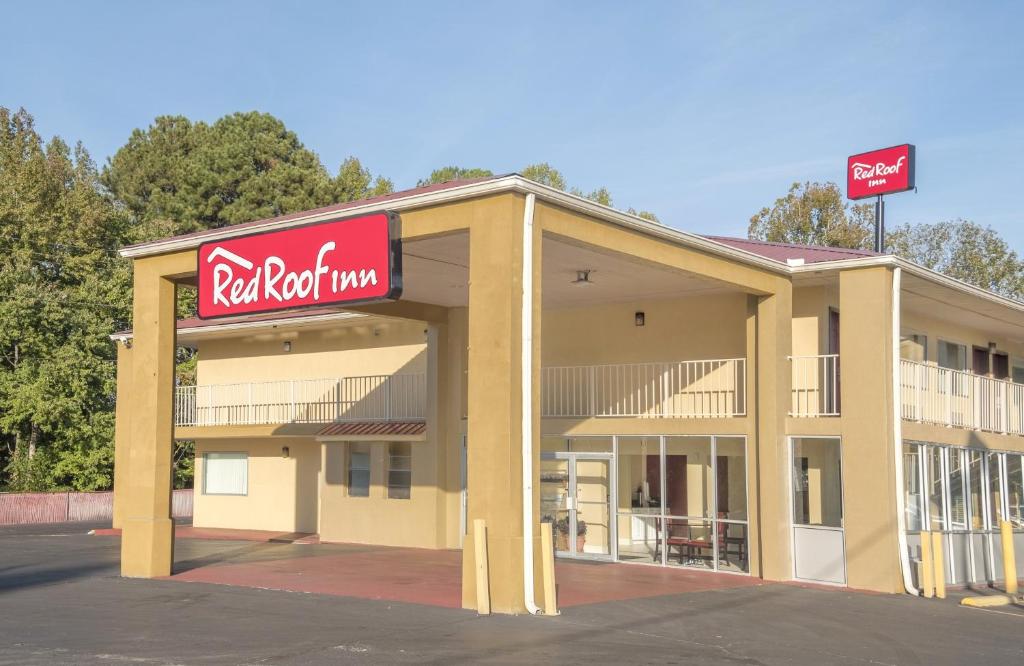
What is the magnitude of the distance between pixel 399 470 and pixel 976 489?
11.7m

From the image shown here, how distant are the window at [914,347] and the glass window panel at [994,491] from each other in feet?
7.63

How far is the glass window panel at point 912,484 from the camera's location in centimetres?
1872

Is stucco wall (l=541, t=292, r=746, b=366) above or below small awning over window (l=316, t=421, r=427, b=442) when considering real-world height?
above

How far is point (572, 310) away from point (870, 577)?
26.2 ft

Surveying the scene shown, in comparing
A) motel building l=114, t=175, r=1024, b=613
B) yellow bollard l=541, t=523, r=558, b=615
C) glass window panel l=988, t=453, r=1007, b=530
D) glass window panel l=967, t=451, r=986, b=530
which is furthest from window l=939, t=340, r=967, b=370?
yellow bollard l=541, t=523, r=558, b=615

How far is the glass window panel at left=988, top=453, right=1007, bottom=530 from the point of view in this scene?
22125mm

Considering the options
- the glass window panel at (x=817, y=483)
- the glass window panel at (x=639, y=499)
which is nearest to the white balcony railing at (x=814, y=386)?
the glass window panel at (x=817, y=483)

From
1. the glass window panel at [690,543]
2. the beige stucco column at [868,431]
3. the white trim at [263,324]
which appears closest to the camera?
the beige stucco column at [868,431]

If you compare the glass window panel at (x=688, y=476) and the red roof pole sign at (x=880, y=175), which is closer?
the glass window panel at (x=688, y=476)

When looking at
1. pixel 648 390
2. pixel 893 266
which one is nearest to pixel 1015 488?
pixel 893 266

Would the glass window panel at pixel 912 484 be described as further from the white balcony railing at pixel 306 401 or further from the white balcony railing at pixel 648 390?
the white balcony railing at pixel 306 401

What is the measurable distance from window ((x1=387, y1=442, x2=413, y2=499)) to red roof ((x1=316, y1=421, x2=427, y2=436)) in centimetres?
57

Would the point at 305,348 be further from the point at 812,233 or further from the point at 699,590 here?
the point at 812,233

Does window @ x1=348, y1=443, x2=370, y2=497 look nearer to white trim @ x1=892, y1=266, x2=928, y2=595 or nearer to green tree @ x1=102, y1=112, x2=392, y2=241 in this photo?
white trim @ x1=892, y1=266, x2=928, y2=595
